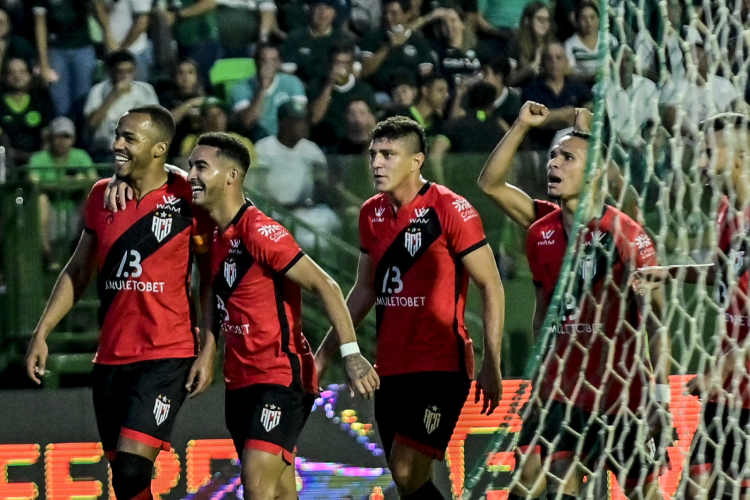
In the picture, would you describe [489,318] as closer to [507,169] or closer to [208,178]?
[507,169]

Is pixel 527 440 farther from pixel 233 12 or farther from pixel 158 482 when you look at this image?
pixel 233 12

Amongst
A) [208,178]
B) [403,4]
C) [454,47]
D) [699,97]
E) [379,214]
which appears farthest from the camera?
[403,4]

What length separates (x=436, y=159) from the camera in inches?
295

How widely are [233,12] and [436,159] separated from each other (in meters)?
2.99

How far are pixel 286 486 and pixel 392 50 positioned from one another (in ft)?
16.2

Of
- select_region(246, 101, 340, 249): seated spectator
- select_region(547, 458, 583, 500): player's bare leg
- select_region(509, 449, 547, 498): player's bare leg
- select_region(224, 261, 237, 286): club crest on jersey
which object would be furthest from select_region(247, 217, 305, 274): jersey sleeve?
select_region(246, 101, 340, 249): seated spectator

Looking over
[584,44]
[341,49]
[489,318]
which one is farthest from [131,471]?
[584,44]

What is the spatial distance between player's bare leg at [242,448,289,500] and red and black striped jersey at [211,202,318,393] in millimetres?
307

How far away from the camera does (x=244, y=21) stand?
9719mm

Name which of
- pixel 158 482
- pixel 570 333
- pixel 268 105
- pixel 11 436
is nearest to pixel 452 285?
pixel 570 333

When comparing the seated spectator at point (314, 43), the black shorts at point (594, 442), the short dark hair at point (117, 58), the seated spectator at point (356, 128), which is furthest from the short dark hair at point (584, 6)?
the black shorts at point (594, 442)

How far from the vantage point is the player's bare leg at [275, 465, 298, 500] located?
5449 millimetres

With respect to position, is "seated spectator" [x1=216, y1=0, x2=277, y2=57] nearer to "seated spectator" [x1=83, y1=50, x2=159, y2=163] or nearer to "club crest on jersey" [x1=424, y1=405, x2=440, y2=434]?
"seated spectator" [x1=83, y1=50, x2=159, y2=163]

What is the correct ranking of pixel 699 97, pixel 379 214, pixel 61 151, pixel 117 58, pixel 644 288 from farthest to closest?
1. pixel 117 58
2. pixel 61 151
3. pixel 379 214
4. pixel 699 97
5. pixel 644 288
